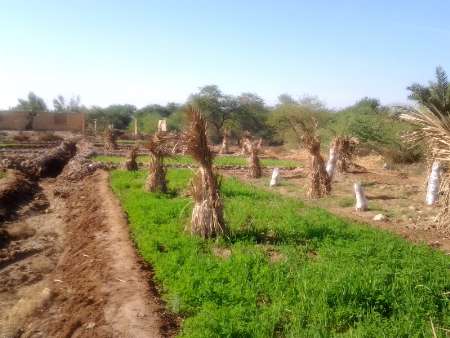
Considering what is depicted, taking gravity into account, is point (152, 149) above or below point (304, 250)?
above

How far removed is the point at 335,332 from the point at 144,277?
331cm

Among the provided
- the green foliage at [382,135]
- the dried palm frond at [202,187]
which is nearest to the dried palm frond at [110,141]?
the green foliage at [382,135]

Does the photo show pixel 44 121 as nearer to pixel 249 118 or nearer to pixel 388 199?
pixel 249 118

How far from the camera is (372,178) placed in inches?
758

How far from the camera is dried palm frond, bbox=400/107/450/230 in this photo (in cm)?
526

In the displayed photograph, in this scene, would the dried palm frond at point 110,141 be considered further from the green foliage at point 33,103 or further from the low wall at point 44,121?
the green foliage at point 33,103

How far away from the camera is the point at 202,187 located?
30.1 ft

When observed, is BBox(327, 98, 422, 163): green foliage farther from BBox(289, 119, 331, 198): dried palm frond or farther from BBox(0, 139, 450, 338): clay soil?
BBox(289, 119, 331, 198): dried palm frond

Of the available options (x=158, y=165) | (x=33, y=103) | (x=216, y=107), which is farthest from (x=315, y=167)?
(x=33, y=103)

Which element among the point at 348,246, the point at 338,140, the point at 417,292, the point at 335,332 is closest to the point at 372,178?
the point at 338,140

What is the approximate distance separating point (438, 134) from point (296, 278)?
2815 millimetres

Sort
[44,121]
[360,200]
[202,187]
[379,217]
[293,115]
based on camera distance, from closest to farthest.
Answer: [202,187]
[379,217]
[360,200]
[293,115]
[44,121]

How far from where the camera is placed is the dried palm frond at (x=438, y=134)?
526 centimetres

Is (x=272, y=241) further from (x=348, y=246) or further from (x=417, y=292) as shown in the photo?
(x=417, y=292)
